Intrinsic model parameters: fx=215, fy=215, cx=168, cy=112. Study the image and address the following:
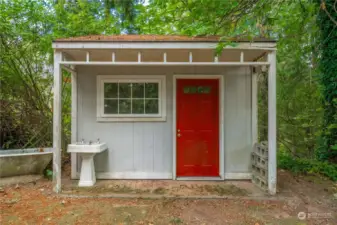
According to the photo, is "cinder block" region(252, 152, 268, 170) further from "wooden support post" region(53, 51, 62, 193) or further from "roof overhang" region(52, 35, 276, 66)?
"wooden support post" region(53, 51, 62, 193)

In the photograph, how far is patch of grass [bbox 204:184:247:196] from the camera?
3.56m

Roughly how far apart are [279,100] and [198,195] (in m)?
4.43

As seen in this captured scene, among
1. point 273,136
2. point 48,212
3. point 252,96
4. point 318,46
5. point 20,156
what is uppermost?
point 318,46

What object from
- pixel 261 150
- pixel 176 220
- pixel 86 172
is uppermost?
pixel 261 150

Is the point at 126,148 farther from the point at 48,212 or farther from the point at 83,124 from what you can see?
the point at 48,212

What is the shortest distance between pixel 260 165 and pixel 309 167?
5.54 feet

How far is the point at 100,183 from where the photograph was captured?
399 centimetres

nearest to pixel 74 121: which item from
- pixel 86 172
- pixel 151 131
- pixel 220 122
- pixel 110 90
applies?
pixel 110 90

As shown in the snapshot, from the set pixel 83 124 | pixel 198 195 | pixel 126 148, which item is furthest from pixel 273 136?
pixel 83 124

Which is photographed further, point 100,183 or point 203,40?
point 100,183

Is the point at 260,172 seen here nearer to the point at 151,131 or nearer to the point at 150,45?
the point at 151,131

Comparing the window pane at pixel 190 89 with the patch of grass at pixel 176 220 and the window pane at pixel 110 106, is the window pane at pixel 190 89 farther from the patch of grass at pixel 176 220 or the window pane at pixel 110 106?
the patch of grass at pixel 176 220

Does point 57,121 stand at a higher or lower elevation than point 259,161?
higher

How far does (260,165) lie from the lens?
12.4 ft
